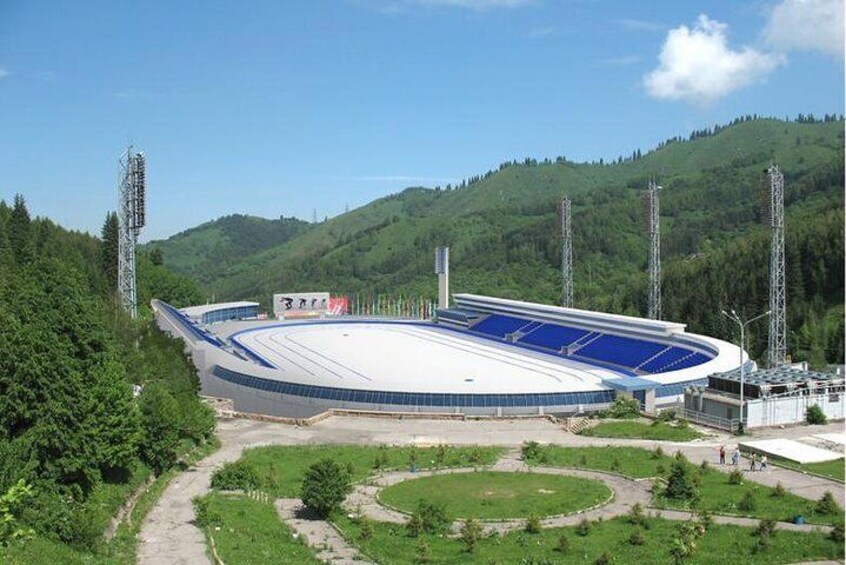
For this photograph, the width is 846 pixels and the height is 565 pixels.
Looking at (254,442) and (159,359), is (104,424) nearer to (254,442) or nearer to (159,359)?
(254,442)

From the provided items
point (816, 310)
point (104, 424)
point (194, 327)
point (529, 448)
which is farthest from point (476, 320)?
point (104, 424)

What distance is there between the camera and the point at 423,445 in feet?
124

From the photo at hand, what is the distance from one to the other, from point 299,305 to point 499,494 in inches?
2860

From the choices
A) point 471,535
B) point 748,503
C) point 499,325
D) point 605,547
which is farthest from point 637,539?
point 499,325

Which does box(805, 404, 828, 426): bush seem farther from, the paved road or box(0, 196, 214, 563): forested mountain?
box(0, 196, 214, 563): forested mountain

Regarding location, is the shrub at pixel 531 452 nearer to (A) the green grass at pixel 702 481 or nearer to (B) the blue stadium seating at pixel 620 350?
(A) the green grass at pixel 702 481

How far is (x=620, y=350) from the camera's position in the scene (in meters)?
60.2

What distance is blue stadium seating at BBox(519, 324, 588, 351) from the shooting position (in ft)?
218

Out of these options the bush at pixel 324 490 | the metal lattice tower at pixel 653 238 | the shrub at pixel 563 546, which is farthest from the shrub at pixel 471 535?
the metal lattice tower at pixel 653 238

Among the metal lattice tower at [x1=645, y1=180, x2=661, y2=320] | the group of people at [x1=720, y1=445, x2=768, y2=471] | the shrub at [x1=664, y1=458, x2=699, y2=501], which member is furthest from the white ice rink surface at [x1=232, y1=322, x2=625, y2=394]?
the shrub at [x1=664, y1=458, x2=699, y2=501]

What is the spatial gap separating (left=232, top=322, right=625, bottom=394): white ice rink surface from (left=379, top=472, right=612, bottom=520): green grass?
14329 millimetres

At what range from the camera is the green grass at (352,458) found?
31781mm

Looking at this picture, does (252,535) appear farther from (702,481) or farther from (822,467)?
→ (822,467)

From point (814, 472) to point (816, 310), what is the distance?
56808 mm
